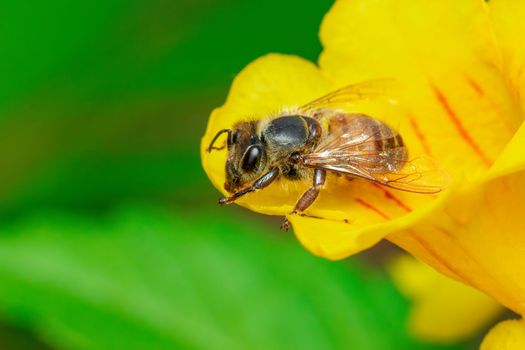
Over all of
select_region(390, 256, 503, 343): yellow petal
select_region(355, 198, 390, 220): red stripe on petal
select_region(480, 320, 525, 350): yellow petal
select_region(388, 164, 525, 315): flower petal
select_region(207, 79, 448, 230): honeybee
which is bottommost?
select_region(480, 320, 525, 350): yellow petal

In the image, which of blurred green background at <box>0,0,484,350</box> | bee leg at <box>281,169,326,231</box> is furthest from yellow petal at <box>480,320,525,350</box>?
blurred green background at <box>0,0,484,350</box>

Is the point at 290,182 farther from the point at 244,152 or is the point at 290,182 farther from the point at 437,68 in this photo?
the point at 437,68

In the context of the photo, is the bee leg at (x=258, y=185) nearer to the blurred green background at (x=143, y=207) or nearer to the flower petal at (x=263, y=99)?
the flower petal at (x=263, y=99)

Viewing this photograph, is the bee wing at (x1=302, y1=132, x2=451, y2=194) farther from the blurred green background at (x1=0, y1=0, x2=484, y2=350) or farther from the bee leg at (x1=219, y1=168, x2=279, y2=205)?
the blurred green background at (x1=0, y1=0, x2=484, y2=350)

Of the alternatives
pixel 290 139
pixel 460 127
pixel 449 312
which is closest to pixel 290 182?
pixel 290 139

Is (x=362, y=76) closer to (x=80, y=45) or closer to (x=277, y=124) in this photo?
(x=277, y=124)

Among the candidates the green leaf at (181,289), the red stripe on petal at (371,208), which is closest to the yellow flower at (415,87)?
the red stripe on petal at (371,208)
